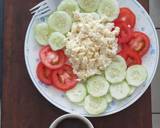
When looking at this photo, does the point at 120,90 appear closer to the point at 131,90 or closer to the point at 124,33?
the point at 131,90

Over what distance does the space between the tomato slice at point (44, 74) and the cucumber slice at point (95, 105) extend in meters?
0.10

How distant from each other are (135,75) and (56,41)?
0.20m

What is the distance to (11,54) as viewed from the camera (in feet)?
3.14

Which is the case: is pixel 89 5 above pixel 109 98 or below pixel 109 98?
above

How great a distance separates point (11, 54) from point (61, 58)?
0.12 m

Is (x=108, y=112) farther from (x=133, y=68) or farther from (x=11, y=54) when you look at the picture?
(x=11, y=54)

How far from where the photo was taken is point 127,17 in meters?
0.93

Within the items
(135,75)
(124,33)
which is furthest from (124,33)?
(135,75)

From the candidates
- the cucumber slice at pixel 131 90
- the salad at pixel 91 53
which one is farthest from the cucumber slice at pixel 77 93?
the cucumber slice at pixel 131 90

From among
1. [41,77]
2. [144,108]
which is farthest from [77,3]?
[144,108]

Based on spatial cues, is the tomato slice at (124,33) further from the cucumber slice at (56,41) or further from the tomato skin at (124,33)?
the cucumber slice at (56,41)

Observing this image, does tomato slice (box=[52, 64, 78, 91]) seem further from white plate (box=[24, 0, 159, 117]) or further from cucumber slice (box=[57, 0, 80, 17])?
cucumber slice (box=[57, 0, 80, 17])

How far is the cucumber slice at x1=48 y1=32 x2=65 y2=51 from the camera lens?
0.92m

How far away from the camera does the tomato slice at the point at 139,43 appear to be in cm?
93
